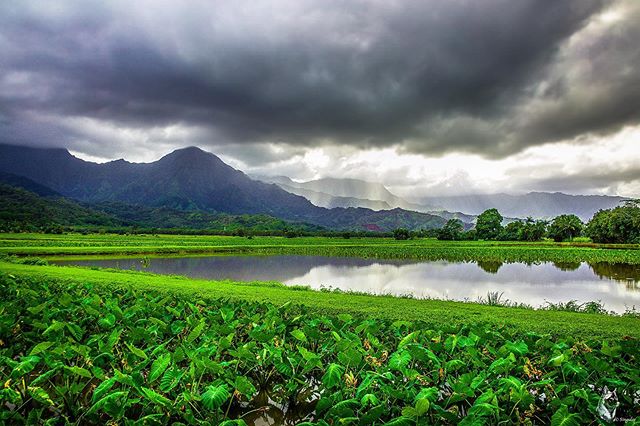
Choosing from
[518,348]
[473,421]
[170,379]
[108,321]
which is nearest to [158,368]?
[170,379]

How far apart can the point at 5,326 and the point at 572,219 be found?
11437cm

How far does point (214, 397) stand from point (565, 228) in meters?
110

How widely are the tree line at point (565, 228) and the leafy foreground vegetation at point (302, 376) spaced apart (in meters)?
82.2

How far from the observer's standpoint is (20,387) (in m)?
4.79

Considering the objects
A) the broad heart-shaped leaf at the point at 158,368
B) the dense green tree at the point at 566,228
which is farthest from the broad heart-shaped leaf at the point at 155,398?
the dense green tree at the point at 566,228

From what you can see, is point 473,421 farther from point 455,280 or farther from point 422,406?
point 455,280

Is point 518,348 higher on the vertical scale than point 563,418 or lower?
higher

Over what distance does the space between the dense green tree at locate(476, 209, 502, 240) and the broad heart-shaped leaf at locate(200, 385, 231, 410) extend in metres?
116

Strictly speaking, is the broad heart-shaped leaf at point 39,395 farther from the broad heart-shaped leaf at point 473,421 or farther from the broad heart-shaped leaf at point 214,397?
the broad heart-shaped leaf at point 473,421

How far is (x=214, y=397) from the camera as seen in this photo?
4.06 m

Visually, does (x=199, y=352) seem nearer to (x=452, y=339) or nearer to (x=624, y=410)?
(x=452, y=339)

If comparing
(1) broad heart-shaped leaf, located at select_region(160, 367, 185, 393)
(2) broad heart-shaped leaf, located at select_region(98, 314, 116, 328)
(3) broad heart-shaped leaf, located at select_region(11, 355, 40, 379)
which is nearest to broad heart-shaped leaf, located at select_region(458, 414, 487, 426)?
(1) broad heart-shaped leaf, located at select_region(160, 367, 185, 393)

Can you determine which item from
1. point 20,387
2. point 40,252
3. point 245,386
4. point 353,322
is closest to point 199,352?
point 245,386

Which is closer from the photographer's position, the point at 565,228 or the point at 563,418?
the point at 563,418
